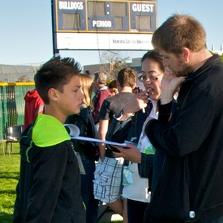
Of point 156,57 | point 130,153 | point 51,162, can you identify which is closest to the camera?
point 51,162

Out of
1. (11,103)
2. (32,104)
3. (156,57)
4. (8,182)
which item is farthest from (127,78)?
(11,103)

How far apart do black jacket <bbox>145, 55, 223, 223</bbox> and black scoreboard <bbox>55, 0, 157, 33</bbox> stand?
43.3 feet

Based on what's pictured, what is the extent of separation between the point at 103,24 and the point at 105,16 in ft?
Result: 1.00

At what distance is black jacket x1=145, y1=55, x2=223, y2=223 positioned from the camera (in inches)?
→ 83.6

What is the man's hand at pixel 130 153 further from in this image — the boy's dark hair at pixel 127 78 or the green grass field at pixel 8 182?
the green grass field at pixel 8 182

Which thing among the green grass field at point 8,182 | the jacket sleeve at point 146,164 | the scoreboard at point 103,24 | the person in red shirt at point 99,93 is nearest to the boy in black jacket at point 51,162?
the jacket sleeve at point 146,164

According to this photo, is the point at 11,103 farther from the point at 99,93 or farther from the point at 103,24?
the point at 99,93

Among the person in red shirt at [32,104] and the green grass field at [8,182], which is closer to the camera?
the green grass field at [8,182]

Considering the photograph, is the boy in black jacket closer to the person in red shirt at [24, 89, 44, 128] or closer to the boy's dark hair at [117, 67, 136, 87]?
the boy's dark hair at [117, 67, 136, 87]

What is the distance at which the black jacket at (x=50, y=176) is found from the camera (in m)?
2.21

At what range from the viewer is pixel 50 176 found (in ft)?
7.25

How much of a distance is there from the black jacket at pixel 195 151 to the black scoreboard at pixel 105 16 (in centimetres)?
1320

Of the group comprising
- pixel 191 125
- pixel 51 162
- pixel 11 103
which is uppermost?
pixel 191 125

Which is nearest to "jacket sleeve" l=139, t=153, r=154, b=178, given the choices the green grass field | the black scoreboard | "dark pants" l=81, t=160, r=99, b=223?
"dark pants" l=81, t=160, r=99, b=223
